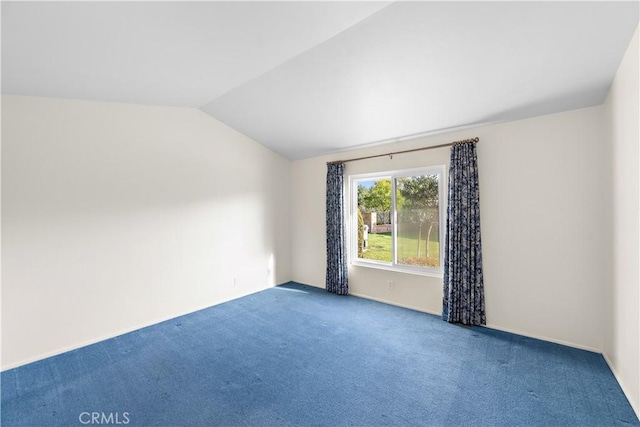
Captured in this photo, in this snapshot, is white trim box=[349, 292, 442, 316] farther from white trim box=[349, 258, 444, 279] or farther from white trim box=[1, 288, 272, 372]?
white trim box=[1, 288, 272, 372]

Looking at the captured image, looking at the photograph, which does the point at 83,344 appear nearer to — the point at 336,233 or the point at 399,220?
the point at 336,233

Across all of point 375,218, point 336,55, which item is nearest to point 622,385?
point 375,218

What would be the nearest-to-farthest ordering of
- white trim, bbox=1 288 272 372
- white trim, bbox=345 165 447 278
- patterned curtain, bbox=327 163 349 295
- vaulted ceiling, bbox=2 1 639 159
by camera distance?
vaulted ceiling, bbox=2 1 639 159 < white trim, bbox=1 288 272 372 < white trim, bbox=345 165 447 278 < patterned curtain, bbox=327 163 349 295

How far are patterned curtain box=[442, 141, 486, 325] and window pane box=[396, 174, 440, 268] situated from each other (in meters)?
0.37

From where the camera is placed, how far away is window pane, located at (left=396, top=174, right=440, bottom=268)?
3.64 m

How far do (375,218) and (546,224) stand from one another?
2.09m

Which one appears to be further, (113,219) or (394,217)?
(394,217)

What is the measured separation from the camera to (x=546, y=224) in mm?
2779

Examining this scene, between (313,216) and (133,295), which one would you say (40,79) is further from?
(313,216)

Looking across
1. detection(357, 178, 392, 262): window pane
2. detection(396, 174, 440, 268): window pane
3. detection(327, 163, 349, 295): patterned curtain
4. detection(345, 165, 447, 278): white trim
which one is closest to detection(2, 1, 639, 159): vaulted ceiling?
detection(345, 165, 447, 278): white trim

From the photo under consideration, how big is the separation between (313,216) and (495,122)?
2.94 metres

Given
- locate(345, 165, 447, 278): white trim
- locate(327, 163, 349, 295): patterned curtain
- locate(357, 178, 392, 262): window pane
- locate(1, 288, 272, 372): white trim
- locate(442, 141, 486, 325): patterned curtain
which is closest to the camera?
locate(1, 288, 272, 372): white trim

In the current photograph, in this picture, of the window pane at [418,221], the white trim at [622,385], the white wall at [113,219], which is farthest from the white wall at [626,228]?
the white wall at [113,219]

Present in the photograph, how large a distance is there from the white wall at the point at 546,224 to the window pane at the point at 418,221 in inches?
14.3
